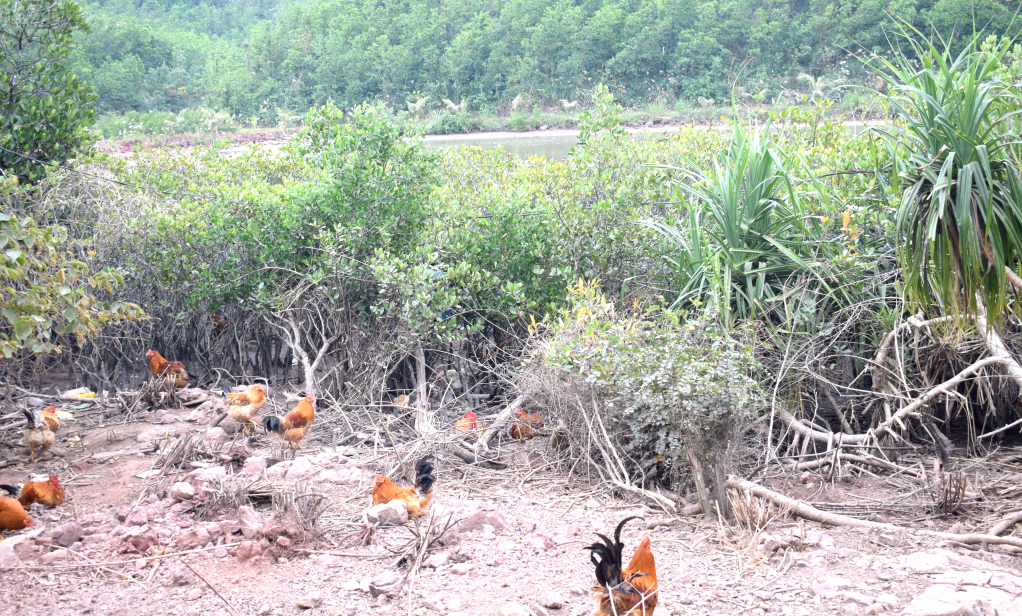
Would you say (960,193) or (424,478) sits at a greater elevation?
(960,193)

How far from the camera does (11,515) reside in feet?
12.1

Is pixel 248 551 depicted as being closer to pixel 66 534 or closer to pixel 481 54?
pixel 66 534

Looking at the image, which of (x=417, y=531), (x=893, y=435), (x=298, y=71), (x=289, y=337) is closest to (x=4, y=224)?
(x=417, y=531)

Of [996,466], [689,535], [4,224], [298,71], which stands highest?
[298,71]

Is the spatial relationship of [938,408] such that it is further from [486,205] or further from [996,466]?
[486,205]

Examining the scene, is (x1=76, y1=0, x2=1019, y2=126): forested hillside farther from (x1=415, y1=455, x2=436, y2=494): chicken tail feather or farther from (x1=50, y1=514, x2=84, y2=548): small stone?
(x1=50, y1=514, x2=84, y2=548): small stone

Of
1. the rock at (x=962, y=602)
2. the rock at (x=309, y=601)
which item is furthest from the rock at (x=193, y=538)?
the rock at (x=962, y=602)

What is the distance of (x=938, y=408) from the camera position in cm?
580

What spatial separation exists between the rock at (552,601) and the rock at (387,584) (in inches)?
24.8

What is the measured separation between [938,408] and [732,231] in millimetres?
2172

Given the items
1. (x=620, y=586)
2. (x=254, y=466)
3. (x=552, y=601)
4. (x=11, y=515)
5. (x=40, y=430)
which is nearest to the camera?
(x=620, y=586)

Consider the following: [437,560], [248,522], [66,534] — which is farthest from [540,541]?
[66,534]

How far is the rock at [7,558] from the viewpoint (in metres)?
3.24

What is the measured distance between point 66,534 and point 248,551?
0.96m
